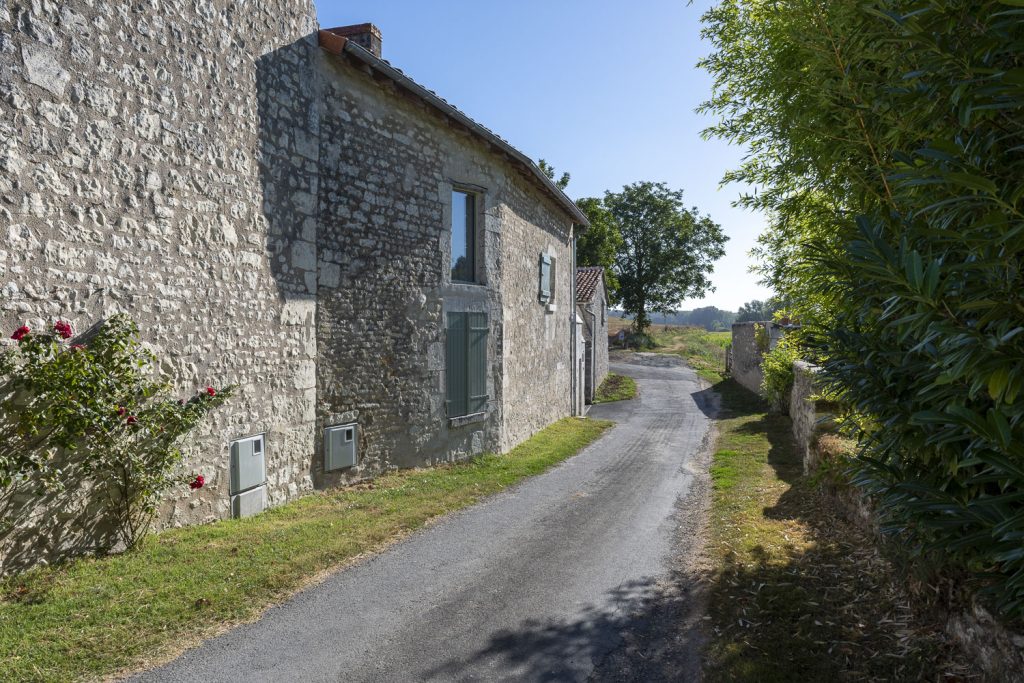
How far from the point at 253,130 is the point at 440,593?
529cm

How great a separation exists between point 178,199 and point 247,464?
284 cm

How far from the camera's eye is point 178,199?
5.84 metres

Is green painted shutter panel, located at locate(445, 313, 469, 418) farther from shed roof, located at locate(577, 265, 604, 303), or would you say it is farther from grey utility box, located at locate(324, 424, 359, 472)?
shed roof, located at locate(577, 265, 604, 303)

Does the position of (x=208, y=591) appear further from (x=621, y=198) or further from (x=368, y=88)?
(x=621, y=198)

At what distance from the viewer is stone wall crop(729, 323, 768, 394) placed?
19578 mm

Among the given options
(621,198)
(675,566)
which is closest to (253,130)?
(675,566)

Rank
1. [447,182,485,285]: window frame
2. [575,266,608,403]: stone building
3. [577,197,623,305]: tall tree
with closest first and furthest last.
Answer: [447,182,485,285]: window frame < [575,266,608,403]: stone building < [577,197,623,305]: tall tree

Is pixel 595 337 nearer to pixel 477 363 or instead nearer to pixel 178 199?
pixel 477 363

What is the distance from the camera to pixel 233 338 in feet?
21.2

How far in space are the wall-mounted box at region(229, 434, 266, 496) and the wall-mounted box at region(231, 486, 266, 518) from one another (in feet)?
0.19

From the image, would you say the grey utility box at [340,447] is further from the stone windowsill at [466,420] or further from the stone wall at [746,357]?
the stone wall at [746,357]

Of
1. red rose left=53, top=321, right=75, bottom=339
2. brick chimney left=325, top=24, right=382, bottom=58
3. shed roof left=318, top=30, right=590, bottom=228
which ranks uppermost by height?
brick chimney left=325, top=24, right=382, bottom=58

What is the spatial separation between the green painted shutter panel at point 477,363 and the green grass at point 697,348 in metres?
15.7

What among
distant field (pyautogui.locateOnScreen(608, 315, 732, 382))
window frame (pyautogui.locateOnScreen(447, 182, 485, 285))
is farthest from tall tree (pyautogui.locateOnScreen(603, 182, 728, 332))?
window frame (pyautogui.locateOnScreen(447, 182, 485, 285))
